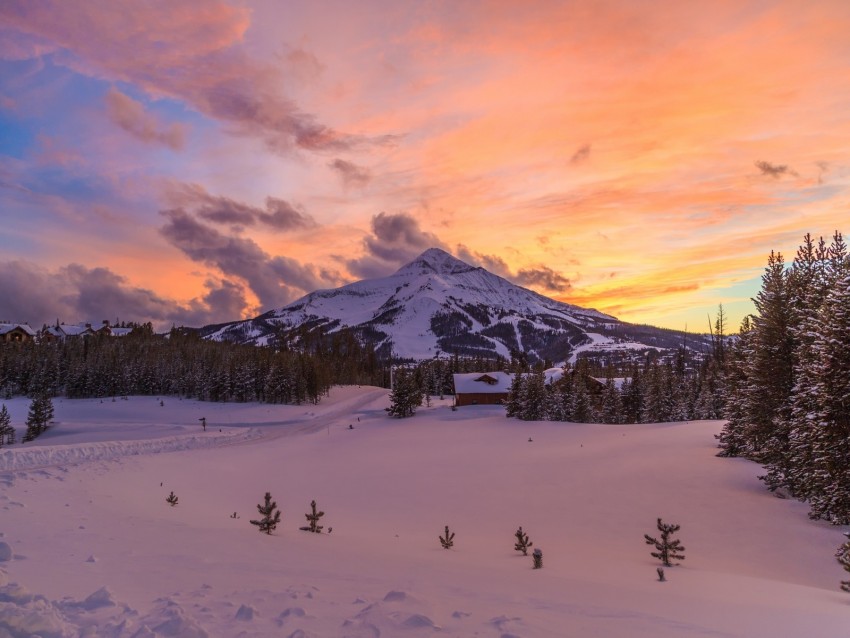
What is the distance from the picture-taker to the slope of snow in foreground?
6.89 meters

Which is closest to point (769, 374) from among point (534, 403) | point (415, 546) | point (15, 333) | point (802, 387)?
point (802, 387)

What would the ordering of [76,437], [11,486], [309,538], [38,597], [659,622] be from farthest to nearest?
1. [76,437]
2. [11,486]
3. [309,538]
4. [659,622]
5. [38,597]

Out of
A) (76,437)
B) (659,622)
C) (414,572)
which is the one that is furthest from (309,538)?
(76,437)

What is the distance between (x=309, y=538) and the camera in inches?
585

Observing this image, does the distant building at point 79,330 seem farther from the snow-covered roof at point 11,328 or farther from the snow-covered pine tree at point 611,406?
the snow-covered pine tree at point 611,406

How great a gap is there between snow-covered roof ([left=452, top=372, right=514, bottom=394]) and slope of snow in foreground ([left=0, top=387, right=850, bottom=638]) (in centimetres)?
4499

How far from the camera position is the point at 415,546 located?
51.1ft

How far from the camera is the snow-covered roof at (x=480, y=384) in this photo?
88.6m

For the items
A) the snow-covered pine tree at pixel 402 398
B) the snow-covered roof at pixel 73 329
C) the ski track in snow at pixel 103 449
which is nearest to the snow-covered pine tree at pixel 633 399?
the snow-covered pine tree at pixel 402 398

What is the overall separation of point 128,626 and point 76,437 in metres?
65.2

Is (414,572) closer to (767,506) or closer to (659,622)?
(659,622)

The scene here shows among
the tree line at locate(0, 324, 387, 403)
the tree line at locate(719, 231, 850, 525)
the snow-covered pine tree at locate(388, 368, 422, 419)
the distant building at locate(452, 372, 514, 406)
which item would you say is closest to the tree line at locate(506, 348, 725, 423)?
the snow-covered pine tree at locate(388, 368, 422, 419)

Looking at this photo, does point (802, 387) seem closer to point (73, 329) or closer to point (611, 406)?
point (611, 406)

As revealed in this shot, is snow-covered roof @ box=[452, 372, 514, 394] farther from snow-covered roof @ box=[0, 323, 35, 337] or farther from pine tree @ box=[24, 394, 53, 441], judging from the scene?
snow-covered roof @ box=[0, 323, 35, 337]
